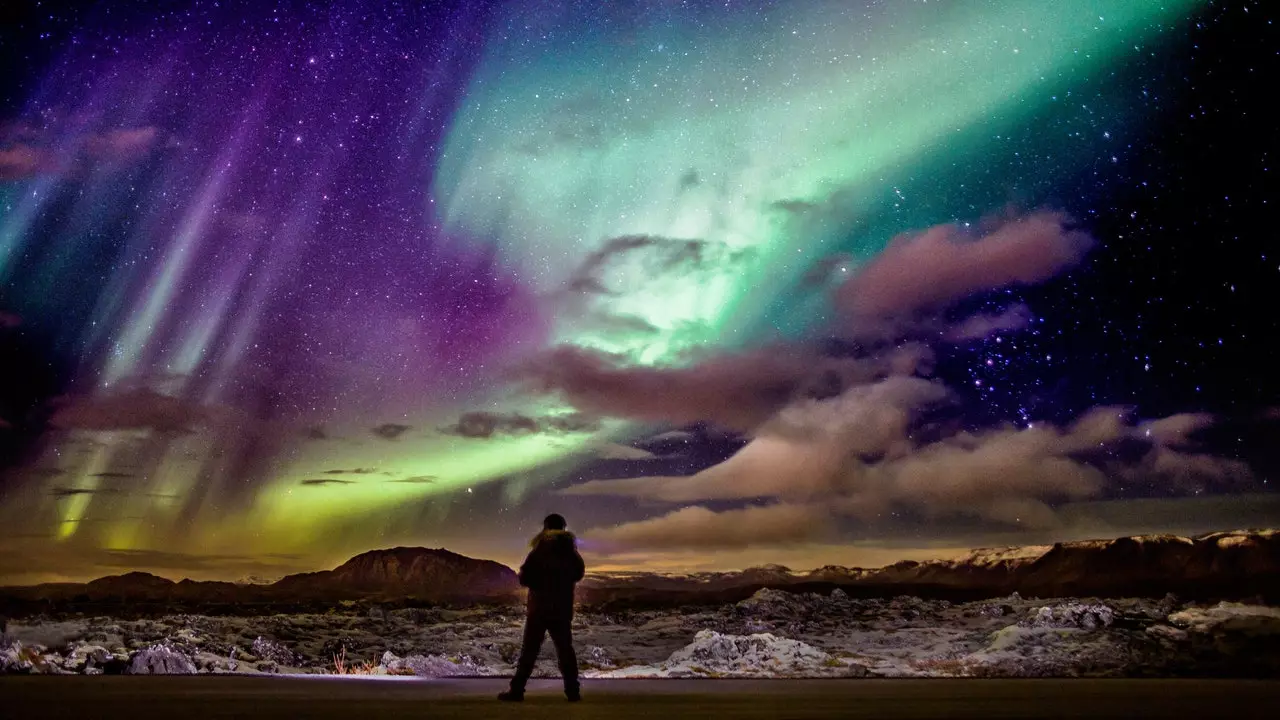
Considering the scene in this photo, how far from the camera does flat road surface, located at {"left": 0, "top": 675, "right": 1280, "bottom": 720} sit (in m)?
7.48

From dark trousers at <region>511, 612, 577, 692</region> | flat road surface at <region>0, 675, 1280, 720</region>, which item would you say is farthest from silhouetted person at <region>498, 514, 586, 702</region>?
flat road surface at <region>0, 675, 1280, 720</region>

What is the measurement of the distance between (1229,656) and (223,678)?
16568 mm

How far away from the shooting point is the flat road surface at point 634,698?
7.48 meters

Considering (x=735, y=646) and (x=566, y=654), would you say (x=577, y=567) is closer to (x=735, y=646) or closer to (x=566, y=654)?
(x=566, y=654)

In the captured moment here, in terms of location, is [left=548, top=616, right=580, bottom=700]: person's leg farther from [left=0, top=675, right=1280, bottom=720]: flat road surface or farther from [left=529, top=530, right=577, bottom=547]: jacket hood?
[left=529, top=530, right=577, bottom=547]: jacket hood

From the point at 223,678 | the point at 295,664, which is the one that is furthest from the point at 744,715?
the point at 295,664

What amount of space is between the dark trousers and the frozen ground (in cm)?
558

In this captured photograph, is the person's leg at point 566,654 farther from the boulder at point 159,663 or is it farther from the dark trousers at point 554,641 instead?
the boulder at point 159,663

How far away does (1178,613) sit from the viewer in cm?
2322

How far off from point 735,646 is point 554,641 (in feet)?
26.9

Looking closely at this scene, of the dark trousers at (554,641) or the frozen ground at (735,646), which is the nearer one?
the dark trousers at (554,641)

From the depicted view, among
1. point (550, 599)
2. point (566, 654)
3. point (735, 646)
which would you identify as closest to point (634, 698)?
point (566, 654)

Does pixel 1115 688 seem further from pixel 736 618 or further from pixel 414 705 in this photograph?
pixel 736 618

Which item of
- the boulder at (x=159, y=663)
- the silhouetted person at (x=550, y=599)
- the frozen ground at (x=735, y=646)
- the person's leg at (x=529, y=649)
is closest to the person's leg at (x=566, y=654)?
the silhouetted person at (x=550, y=599)
